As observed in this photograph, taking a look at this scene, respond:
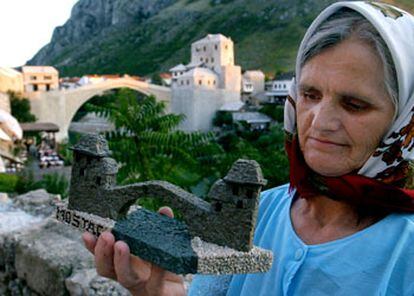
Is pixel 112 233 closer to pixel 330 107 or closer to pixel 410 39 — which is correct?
pixel 330 107

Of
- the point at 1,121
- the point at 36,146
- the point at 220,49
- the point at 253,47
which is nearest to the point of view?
the point at 1,121

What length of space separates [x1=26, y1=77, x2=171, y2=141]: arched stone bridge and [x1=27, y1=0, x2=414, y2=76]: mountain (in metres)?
25.2

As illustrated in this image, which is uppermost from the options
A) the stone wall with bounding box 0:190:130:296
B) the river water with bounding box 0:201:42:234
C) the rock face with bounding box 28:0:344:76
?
the rock face with bounding box 28:0:344:76

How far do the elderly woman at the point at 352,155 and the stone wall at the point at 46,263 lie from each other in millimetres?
1557

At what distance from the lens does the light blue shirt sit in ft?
3.52

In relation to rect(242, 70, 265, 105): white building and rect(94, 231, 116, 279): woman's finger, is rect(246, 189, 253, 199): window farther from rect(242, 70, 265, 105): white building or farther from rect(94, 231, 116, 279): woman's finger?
rect(242, 70, 265, 105): white building

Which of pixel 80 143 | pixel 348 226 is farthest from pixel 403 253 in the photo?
pixel 80 143

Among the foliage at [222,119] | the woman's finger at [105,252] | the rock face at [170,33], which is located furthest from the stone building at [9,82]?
the rock face at [170,33]

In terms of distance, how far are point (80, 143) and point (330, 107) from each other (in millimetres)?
994

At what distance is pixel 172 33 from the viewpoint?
232 ft

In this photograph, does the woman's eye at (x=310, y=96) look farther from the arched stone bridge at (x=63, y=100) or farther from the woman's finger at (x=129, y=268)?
the arched stone bridge at (x=63, y=100)

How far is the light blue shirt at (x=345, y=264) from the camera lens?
3.52 feet

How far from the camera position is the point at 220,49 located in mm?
38750

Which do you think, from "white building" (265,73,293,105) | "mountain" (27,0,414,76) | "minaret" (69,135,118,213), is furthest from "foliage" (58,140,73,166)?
"mountain" (27,0,414,76)
